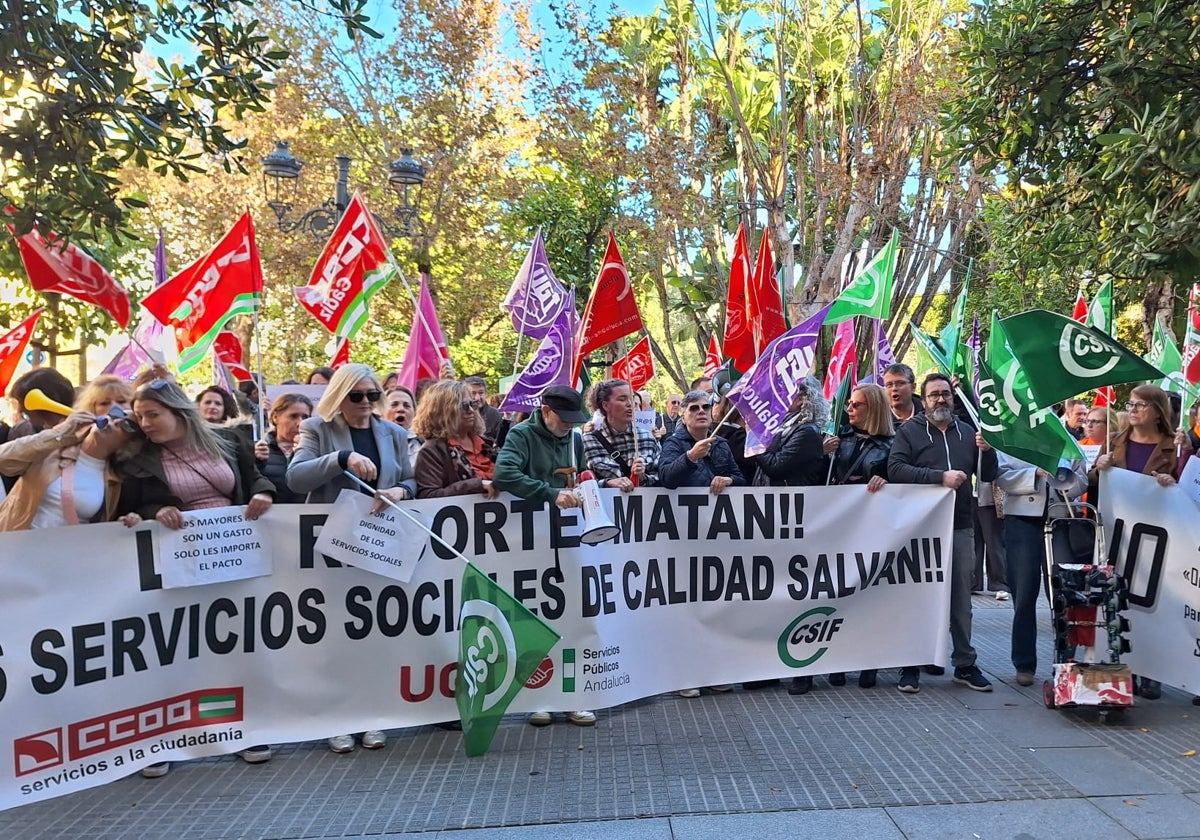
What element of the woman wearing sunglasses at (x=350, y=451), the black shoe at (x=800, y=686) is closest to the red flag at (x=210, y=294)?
the woman wearing sunglasses at (x=350, y=451)

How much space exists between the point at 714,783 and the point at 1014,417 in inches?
106

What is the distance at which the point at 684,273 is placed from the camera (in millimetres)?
23453

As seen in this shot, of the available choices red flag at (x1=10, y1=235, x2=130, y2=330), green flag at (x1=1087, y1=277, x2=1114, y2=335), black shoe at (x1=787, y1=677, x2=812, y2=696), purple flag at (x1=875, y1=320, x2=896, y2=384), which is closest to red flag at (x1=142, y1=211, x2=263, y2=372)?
red flag at (x1=10, y1=235, x2=130, y2=330)

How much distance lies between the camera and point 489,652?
464cm

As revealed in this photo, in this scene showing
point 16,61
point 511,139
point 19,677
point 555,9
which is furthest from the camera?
point 511,139

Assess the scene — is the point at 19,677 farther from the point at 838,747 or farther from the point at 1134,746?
the point at 1134,746

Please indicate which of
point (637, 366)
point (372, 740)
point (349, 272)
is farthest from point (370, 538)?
point (637, 366)

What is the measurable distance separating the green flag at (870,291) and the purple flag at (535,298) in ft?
9.20

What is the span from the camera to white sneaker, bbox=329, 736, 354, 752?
16.0ft

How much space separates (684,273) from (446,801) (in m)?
20.1

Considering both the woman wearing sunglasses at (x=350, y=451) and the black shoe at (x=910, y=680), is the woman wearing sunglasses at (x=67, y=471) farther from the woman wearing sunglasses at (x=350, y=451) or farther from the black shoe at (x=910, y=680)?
the black shoe at (x=910, y=680)

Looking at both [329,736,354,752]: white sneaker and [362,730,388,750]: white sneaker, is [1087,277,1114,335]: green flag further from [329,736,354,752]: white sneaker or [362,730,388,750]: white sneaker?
[329,736,354,752]: white sneaker

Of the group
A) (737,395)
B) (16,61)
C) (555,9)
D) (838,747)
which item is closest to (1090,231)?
(737,395)

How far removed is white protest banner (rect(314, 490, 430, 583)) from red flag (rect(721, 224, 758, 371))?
437 centimetres
